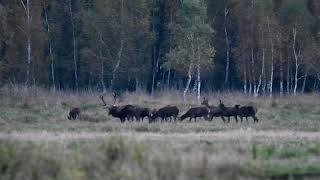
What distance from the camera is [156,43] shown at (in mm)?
67125

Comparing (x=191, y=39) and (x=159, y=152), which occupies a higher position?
(x=191, y=39)

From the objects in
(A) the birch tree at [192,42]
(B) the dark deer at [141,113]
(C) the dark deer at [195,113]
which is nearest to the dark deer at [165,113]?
(B) the dark deer at [141,113]

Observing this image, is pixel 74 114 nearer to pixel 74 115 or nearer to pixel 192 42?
pixel 74 115

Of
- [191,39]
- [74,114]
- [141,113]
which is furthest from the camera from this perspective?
[191,39]

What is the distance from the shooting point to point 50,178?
17844 mm

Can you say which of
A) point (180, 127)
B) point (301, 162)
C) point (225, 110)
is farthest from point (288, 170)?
point (225, 110)

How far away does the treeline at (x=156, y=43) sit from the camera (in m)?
58.7

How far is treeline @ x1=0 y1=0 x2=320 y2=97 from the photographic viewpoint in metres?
58.7

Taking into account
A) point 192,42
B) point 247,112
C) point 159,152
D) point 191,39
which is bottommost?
point 247,112

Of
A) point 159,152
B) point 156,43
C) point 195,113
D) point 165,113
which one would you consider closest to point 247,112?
point 195,113

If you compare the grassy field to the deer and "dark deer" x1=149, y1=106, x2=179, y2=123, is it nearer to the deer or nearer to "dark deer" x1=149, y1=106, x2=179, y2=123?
the deer

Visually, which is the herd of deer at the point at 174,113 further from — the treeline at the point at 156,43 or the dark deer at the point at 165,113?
the treeline at the point at 156,43

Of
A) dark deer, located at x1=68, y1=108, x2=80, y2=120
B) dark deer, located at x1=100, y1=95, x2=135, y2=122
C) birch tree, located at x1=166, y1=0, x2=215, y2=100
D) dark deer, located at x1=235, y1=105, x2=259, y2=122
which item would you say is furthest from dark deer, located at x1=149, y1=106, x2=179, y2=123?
birch tree, located at x1=166, y1=0, x2=215, y2=100

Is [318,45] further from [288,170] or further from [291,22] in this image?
[288,170]
